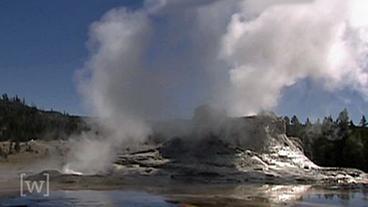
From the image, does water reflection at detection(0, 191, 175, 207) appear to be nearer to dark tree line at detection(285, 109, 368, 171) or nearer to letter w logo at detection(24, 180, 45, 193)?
letter w logo at detection(24, 180, 45, 193)

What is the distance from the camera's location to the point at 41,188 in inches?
1490

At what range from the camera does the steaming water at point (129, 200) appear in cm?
2864

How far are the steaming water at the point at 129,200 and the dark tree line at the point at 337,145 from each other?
2929cm

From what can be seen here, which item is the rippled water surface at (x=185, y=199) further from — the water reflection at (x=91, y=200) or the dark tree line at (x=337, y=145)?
the dark tree line at (x=337, y=145)

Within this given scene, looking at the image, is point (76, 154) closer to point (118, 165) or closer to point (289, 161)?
point (118, 165)

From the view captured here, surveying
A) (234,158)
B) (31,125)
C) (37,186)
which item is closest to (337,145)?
(234,158)

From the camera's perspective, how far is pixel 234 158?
49062 mm

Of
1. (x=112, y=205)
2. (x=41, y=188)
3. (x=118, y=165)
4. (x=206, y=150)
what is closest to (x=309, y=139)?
(x=206, y=150)

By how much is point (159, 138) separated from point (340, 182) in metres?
18.1

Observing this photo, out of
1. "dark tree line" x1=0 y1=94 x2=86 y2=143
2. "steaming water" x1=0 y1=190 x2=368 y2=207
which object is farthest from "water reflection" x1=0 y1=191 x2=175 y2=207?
"dark tree line" x1=0 y1=94 x2=86 y2=143

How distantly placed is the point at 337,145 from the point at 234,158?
26.5 meters

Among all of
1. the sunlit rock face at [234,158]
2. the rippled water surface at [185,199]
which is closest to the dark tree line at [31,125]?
the sunlit rock face at [234,158]

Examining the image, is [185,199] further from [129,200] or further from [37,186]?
[37,186]

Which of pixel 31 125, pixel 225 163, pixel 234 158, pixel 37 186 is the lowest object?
pixel 37 186
